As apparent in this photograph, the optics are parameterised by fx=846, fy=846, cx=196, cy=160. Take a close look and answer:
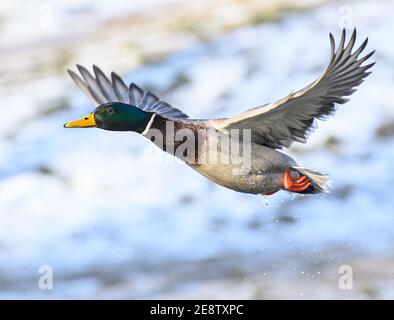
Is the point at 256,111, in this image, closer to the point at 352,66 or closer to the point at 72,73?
the point at 352,66

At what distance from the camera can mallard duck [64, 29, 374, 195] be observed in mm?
4027

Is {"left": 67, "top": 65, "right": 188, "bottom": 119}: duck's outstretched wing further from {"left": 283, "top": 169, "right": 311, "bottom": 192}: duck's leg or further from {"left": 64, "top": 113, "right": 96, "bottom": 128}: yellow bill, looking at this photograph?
{"left": 283, "top": 169, "right": 311, "bottom": 192}: duck's leg

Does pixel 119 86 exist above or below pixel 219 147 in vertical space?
above

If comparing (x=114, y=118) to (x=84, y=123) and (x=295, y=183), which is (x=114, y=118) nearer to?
(x=84, y=123)

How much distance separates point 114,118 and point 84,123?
0.16 meters

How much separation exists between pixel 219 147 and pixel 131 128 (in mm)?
541

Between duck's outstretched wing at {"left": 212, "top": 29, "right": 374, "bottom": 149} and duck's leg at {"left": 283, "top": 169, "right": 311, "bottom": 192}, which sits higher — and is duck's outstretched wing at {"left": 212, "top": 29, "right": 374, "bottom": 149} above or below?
above

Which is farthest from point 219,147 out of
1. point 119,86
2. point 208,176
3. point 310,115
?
point 119,86

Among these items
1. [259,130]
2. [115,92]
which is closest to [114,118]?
[259,130]

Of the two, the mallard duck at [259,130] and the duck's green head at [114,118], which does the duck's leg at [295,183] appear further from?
the duck's green head at [114,118]

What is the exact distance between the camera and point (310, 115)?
420 cm

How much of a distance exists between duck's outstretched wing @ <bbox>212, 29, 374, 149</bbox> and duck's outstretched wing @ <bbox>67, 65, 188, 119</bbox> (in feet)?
3.16

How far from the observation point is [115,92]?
5.24m

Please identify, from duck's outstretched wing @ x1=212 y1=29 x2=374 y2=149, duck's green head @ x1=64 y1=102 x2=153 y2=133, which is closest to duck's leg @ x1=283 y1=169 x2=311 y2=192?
duck's outstretched wing @ x1=212 y1=29 x2=374 y2=149
